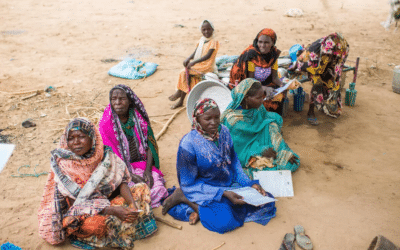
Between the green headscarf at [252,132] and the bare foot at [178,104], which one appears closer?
the green headscarf at [252,132]

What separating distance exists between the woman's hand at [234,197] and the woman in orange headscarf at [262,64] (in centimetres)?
200

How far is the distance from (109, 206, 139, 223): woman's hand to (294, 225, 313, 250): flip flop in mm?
1491

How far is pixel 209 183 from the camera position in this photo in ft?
11.0

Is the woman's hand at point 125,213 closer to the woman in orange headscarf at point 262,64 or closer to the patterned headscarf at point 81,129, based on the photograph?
the patterned headscarf at point 81,129

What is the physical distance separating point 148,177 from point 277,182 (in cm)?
146

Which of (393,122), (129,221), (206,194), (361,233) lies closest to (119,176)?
(129,221)

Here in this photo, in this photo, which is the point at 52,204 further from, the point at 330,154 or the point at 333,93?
the point at 333,93

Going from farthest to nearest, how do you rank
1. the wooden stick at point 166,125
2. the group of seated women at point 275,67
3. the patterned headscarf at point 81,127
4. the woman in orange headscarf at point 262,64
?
the wooden stick at point 166,125
the group of seated women at point 275,67
the woman in orange headscarf at point 262,64
the patterned headscarf at point 81,127

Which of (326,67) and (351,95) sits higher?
(326,67)

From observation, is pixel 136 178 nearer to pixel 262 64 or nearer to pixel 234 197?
pixel 234 197

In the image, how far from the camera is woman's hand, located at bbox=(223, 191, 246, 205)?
3.08 meters

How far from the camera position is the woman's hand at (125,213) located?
2898 mm

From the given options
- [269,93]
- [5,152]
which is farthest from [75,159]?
[269,93]

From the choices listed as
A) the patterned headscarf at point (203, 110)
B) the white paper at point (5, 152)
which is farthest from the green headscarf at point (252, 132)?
the white paper at point (5, 152)
